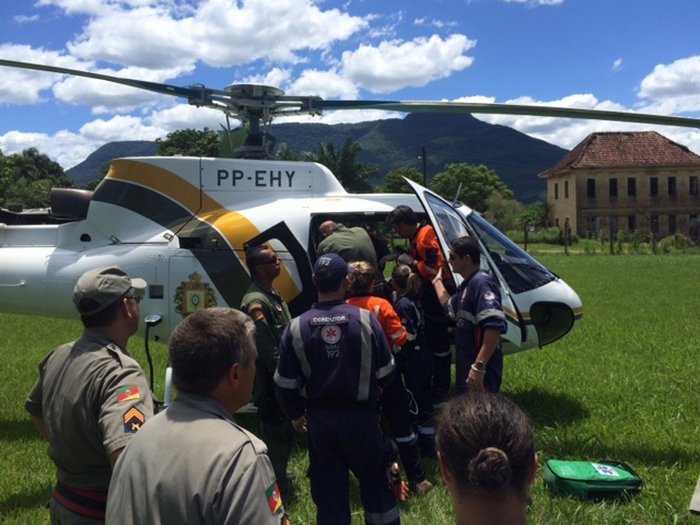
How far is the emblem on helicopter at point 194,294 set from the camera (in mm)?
5863

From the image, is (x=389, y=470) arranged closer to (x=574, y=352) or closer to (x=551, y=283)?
(x=551, y=283)

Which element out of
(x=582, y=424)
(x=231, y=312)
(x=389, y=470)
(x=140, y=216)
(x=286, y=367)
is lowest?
(x=582, y=424)

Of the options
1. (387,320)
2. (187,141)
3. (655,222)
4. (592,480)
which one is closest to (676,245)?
(655,222)

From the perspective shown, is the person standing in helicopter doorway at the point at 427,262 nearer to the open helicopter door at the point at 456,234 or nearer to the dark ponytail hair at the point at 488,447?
the open helicopter door at the point at 456,234

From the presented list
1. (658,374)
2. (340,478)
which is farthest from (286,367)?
(658,374)

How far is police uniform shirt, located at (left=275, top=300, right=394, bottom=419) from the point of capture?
3367 mm

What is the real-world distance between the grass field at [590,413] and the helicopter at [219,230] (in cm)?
102

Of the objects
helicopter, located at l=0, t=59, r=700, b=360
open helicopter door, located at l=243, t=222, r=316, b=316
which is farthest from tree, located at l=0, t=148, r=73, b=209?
open helicopter door, located at l=243, t=222, r=316, b=316

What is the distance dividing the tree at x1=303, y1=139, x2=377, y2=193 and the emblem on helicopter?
40249 millimetres

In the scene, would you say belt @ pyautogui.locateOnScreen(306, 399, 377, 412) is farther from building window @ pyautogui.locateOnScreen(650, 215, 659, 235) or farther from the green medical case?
building window @ pyautogui.locateOnScreen(650, 215, 659, 235)

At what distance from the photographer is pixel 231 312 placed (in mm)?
1981

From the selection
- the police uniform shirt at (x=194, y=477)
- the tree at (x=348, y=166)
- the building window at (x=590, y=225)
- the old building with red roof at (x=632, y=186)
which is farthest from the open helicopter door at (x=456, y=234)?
the building window at (x=590, y=225)

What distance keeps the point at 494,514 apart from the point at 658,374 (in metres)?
7.24

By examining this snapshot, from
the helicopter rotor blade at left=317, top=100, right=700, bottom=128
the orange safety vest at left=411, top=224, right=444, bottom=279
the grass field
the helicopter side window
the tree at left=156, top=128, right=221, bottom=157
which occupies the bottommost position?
the grass field
